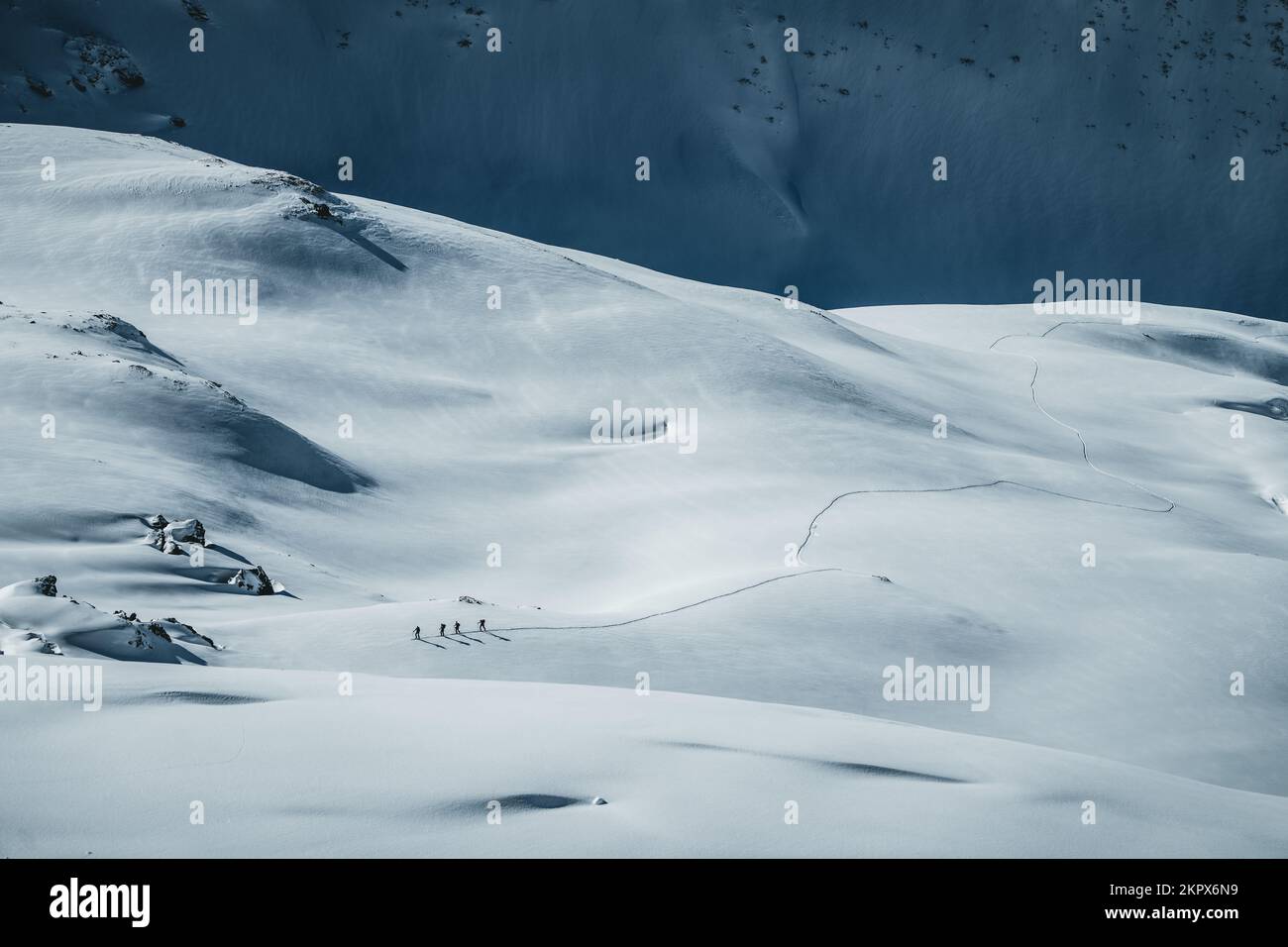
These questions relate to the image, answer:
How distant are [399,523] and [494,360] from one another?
5.08 meters

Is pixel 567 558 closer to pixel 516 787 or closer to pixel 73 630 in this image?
pixel 73 630

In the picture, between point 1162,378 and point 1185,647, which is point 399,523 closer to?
point 1185,647

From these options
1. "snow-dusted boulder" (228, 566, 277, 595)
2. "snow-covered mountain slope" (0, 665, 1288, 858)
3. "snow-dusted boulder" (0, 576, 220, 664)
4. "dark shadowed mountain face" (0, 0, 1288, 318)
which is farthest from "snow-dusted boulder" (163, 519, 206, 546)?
"dark shadowed mountain face" (0, 0, 1288, 318)

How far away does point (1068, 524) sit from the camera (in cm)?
1352

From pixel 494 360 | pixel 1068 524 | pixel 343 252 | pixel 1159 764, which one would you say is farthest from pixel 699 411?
pixel 1159 764

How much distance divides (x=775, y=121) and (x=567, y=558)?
37.6 metres

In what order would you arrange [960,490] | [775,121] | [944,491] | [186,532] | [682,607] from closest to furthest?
1. [186,532]
2. [682,607]
3. [944,491]
4. [960,490]
5. [775,121]

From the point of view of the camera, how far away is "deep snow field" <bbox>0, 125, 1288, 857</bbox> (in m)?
4.02

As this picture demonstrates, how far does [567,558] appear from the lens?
12273mm

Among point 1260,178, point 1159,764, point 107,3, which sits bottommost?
point 1159,764

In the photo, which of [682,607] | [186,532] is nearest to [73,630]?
[186,532]

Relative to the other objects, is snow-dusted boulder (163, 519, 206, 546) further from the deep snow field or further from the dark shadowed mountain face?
the dark shadowed mountain face

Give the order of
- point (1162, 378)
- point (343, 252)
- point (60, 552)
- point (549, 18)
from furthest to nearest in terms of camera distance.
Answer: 1. point (549, 18)
2. point (1162, 378)
3. point (343, 252)
4. point (60, 552)

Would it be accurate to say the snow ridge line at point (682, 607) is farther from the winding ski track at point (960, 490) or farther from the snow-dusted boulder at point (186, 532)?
the snow-dusted boulder at point (186, 532)
